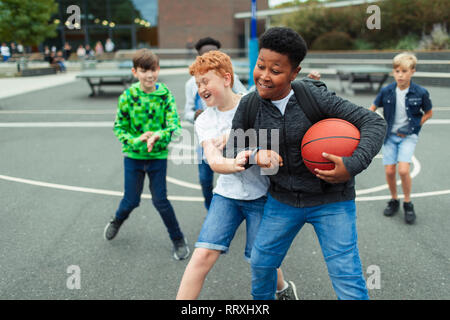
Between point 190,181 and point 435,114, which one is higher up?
point 435,114

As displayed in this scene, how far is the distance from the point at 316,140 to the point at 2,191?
519 centimetres

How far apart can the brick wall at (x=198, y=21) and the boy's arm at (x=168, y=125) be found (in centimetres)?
3963

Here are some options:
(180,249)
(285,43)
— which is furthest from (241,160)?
(180,249)

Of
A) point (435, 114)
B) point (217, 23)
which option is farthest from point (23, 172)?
point (217, 23)

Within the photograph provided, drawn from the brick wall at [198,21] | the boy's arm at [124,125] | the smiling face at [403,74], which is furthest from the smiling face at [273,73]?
the brick wall at [198,21]

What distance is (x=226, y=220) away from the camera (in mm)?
2598

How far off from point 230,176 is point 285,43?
3.19 ft

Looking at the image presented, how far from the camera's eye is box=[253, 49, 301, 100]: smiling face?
7.13 feet

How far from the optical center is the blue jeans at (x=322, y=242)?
2244mm

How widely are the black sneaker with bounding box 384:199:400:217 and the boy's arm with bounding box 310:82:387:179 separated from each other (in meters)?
2.86

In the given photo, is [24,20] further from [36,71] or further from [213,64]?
[213,64]
